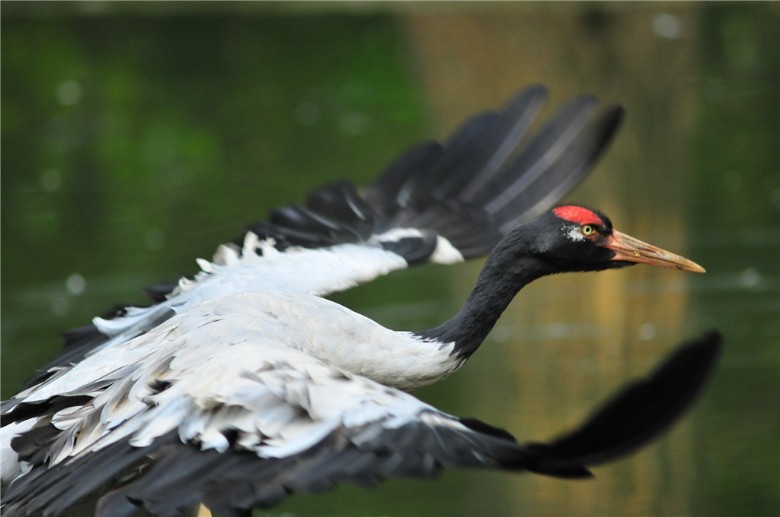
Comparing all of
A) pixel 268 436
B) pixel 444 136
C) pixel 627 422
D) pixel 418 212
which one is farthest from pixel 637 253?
pixel 444 136

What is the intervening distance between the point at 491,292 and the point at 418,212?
1422 mm

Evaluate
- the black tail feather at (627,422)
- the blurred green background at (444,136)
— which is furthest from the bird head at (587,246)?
the blurred green background at (444,136)

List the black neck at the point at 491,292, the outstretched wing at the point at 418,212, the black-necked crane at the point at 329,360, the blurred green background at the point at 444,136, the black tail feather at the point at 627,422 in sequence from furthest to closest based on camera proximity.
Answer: the blurred green background at the point at 444,136 → the outstretched wing at the point at 418,212 → the black neck at the point at 491,292 → the black-necked crane at the point at 329,360 → the black tail feather at the point at 627,422

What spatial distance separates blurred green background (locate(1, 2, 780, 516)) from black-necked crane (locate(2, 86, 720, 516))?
1302 mm

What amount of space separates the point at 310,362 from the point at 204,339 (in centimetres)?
58

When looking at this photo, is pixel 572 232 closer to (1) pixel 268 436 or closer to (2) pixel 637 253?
(2) pixel 637 253

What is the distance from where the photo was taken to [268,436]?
468cm

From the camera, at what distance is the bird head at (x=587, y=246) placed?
5.89 meters

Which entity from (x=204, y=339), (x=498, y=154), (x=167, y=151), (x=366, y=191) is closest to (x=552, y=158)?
(x=498, y=154)

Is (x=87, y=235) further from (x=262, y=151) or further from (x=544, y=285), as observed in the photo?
(x=544, y=285)

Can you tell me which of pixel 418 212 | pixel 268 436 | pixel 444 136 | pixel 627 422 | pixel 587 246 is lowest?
pixel 268 436

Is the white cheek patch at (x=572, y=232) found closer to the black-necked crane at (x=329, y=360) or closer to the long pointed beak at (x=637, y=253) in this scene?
the black-necked crane at (x=329, y=360)

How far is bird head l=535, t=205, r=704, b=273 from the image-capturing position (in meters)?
5.89

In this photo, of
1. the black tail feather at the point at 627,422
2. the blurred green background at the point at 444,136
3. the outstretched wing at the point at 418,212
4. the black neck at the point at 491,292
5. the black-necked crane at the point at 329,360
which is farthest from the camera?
the blurred green background at the point at 444,136
